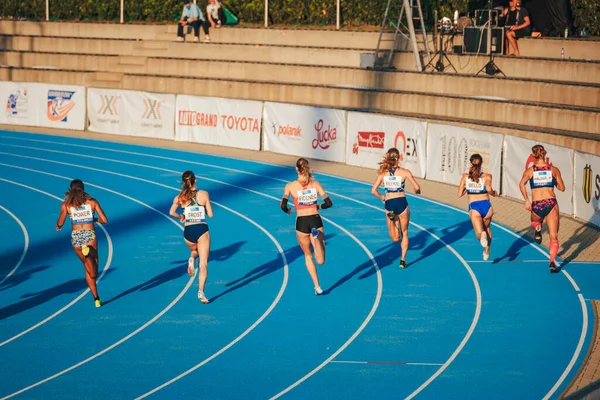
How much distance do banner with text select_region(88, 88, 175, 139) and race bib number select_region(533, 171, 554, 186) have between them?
1895cm

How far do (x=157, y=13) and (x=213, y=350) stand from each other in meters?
31.1

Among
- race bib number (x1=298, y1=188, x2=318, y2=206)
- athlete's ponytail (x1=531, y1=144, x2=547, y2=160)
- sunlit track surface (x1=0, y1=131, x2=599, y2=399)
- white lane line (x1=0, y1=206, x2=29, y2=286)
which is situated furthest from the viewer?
Result: white lane line (x1=0, y1=206, x2=29, y2=286)

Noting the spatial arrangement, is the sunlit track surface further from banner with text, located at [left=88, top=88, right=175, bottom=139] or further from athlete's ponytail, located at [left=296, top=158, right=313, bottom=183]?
banner with text, located at [left=88, top=88, right=175, bottom=139]

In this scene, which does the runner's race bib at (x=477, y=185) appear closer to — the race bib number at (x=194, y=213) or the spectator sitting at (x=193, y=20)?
the race bib number at (x=194, y=213)

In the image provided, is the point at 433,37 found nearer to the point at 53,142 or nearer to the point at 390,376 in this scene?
the point at 53,142

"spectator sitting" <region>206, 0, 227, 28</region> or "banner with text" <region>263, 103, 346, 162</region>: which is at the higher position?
"spectator sitting" <region>206, 0, 227, 28</region>

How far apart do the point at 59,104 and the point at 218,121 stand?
755 cm

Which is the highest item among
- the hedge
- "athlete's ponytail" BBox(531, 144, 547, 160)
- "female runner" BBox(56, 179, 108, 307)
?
the hedge

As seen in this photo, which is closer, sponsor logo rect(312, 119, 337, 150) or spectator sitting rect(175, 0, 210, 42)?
sponsor logo rect(312, 119, 337, 150)

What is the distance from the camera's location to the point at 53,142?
34.8 metres

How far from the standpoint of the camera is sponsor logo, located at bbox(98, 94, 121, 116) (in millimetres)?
35688

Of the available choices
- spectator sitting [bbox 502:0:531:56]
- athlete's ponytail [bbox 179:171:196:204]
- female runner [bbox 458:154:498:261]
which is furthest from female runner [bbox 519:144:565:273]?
spectator sitting [bbox 502:0:531:56]

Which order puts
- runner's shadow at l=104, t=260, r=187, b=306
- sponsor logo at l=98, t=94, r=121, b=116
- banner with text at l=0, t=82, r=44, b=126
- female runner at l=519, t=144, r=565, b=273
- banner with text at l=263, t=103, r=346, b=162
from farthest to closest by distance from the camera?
banner with text at l=0, t=82, r=44, b=126
sponsor logo at l=98, t=94, r=121, b=116
banner with text at l=263, t=103, r=346, b=162
female runner at l=519, t=144, r=565, b=273
runner's shadow at l=104, t=260, r=187, b=306

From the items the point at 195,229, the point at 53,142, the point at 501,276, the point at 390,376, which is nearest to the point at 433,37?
the point at 53,142
